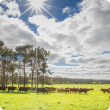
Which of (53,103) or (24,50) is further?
(24,50)

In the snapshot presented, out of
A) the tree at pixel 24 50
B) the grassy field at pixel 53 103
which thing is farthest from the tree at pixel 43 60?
the grassy field at pixel 53 103

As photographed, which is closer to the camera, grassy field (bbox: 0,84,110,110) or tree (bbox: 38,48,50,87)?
grassy field (bbox: 0,84,110,110)

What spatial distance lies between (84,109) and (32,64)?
2560cm

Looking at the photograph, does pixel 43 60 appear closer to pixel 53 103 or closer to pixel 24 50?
pixel 24 50

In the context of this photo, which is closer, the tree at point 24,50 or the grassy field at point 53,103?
the grassy field at point 53,103

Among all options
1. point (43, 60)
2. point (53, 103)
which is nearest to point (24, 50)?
point (43, 60)

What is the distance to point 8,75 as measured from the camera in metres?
43.5

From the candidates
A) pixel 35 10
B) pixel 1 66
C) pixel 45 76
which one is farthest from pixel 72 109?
pixel 1 66

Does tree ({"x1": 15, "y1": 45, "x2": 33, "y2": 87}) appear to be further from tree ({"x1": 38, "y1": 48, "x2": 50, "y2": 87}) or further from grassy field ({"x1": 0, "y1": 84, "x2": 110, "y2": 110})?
grassy field ({"x1": 0, "y1": 84, "x2": 110, "y2": 110})

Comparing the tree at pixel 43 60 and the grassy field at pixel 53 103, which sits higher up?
the tree at pixel 43 60

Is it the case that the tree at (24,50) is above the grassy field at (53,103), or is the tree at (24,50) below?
above

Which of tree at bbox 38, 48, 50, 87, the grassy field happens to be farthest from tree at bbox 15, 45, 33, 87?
the grassy field

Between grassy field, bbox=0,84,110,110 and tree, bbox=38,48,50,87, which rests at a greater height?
tree, bbox=38,48,50,87

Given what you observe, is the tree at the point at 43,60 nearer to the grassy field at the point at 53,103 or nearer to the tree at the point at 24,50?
the tree at the point at 24,50
